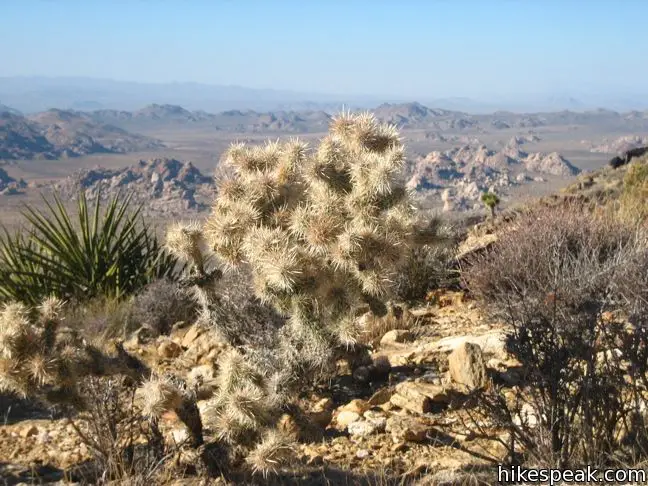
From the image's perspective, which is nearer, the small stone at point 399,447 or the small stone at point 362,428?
the small stone at point 399,447

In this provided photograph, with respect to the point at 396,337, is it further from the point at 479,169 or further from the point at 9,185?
the point at 479,169

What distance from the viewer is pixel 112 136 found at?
190 m

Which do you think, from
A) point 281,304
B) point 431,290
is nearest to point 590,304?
point 281,304

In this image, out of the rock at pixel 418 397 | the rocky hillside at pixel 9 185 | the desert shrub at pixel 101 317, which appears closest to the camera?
the rock at pixel 418 397

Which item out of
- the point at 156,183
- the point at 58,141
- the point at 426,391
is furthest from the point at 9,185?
the point at 426,391

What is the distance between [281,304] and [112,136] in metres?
197

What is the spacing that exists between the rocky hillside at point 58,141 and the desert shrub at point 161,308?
14633 cm

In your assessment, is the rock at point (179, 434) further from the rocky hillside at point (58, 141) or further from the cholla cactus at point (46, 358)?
the rocky hillside at point (58, 141)

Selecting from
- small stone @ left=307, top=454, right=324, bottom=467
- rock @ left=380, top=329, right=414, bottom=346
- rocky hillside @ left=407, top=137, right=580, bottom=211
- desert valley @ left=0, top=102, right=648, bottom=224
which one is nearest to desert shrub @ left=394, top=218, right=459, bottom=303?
rock @ left=380, top=329, right=414, bottom=346

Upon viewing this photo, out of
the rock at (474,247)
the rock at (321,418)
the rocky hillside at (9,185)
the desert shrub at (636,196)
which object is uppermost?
the desert shrub at (636,196)

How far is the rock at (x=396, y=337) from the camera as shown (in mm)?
Result: 6496

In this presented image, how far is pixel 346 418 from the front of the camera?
15.5 ft

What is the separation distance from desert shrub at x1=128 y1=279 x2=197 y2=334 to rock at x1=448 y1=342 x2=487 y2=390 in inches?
147

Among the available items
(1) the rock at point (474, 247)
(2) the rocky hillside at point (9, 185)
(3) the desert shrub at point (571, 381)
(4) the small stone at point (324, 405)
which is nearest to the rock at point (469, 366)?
(3) the desert shrub at point (571, 381)
